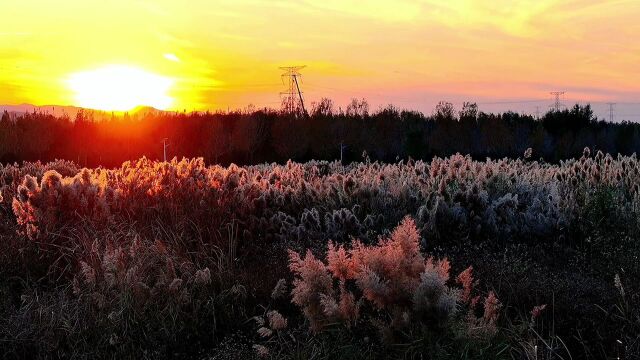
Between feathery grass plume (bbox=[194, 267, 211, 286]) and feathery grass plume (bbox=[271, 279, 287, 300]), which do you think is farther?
feathery grass plume (bbox=[194, 267, 211, 286])

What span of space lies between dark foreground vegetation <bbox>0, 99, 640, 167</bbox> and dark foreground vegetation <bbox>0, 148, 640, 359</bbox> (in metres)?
13.6

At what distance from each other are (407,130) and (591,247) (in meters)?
20.2

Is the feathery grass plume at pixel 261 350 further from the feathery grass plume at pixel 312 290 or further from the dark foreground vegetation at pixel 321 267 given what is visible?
the feathery grass plume at pixel 312 290

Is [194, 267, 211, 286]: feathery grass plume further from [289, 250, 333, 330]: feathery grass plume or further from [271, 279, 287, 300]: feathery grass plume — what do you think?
[289, 250, 333, 330]: feathery grass plume

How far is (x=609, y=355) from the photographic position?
374cm

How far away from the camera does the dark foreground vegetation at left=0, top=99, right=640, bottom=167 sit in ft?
70.5

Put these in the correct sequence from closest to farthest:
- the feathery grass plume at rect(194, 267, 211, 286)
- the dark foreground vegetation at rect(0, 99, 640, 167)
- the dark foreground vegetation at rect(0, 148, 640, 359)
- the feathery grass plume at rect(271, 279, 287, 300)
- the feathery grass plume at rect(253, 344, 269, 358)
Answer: the feathery grass plume at rect(253, 344, 269, 358), the dark foreground vegetation at rect(0, 148, 640, 359), the feathery grass plume at rect(271, 279, 287, 300), the feathery grass plume at rect(194, 267, 211, 286), the dark foreground vegetation at rect(0, 99, 640, 167)

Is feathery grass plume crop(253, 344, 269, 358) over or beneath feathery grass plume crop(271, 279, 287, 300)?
beneath

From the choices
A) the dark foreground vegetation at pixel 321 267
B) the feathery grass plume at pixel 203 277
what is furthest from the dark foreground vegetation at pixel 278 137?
the feathery grass plume at pixel 203 277

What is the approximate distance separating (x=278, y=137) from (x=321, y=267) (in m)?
19.9

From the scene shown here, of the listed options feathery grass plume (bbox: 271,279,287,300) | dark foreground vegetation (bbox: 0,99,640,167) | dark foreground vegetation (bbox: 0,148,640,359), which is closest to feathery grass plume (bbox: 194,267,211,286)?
dark foreground vegetation (bbox: 0,148,640,359)

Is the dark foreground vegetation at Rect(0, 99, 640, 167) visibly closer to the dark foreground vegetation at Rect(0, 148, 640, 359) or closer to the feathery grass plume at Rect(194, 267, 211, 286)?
the dark foreground vegetation at Rect(0, 148, 640, 359)

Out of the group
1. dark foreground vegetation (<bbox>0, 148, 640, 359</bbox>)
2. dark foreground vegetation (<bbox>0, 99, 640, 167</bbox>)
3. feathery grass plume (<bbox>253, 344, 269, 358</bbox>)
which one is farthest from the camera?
dark foreground vegetation (<bbox>0, 99, 640, 167</bbox>)

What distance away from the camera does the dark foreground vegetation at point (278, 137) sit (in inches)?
846
